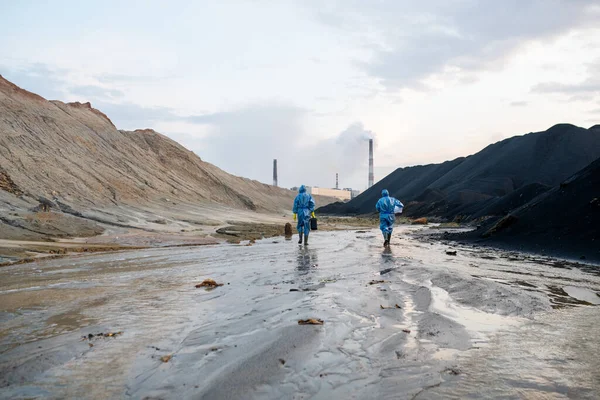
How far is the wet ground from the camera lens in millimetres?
3578

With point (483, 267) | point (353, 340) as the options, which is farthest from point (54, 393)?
point (483, 267)

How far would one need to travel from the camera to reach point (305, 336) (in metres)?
4.86

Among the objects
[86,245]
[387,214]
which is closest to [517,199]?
[387,214]

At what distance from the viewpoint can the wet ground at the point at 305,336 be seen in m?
3.58

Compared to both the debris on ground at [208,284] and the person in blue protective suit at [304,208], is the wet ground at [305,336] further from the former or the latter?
the person in blue protective suit at [304,208]

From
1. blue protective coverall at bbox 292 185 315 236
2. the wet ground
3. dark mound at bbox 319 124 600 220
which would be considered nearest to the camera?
the wet ground

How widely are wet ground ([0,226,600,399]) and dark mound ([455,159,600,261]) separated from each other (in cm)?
434

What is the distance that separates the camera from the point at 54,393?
3.47 m

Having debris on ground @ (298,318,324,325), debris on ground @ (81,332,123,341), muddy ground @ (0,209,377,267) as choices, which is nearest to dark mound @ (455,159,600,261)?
debris on ground @ (298,318,324,325)

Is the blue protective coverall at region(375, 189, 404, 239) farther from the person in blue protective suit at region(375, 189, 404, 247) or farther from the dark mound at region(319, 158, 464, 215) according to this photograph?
the dark mound at region(319, 158, 464, 215)

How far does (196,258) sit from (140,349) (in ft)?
30.3

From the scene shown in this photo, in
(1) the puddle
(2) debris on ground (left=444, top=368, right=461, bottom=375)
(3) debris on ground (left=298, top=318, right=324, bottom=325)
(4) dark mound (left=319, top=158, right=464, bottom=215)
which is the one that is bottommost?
(2) debris on ground (left=444, top=368, right=461, bottom=375)

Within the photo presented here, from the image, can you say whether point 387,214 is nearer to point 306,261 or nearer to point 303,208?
point 303,208

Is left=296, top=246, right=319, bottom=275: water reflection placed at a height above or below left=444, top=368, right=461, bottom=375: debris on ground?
above
